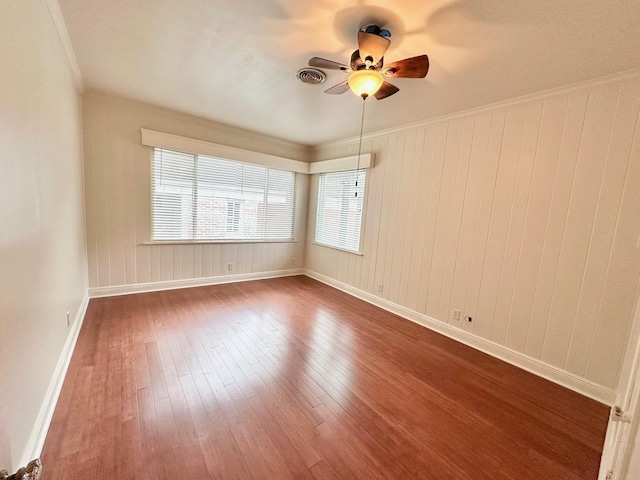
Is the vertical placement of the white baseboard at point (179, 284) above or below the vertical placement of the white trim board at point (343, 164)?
below

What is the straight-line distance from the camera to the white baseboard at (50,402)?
1327 millimetres

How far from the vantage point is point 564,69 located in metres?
1.98

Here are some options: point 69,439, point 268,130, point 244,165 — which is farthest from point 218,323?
point 268,130

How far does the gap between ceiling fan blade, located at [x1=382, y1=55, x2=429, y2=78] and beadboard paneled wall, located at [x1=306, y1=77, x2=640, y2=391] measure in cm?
138

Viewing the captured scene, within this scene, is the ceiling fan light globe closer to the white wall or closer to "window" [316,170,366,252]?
the white wall

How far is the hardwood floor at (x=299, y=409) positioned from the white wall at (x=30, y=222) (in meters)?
0.31

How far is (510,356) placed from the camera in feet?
8.48

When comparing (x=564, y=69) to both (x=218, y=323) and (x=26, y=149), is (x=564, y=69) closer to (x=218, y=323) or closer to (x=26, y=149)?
(x=26, y=149)

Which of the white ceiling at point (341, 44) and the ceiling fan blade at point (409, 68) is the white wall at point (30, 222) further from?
the ceiling fan blade at point (409, 68)

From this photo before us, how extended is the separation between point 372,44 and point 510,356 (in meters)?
2.99

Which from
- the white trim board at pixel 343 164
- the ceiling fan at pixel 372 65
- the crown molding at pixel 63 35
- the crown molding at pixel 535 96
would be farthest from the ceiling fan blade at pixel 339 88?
the crown molding at pixel 63 35

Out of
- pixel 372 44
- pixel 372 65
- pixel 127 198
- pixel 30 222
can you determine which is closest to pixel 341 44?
pixel 372 65

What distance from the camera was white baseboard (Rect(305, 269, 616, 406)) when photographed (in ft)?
6.98

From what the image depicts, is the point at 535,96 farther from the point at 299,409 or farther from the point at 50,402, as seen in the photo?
the point at 50,402
